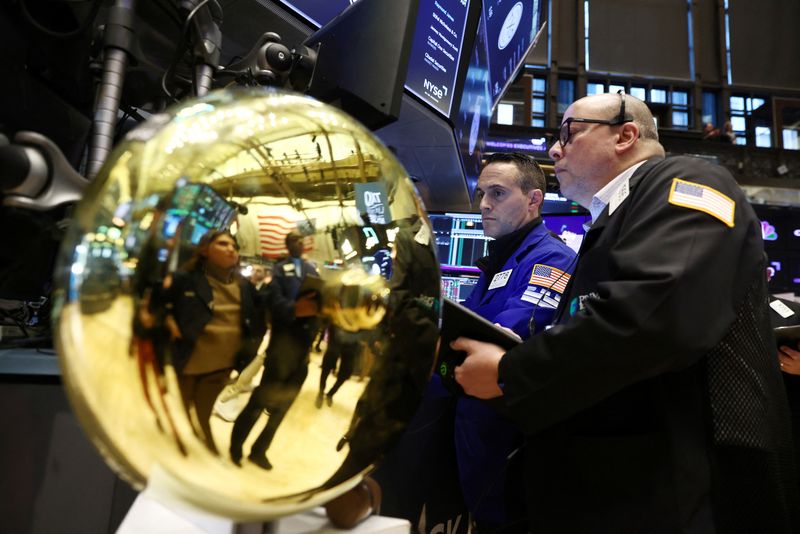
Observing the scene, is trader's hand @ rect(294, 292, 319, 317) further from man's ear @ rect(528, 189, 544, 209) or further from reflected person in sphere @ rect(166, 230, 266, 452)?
man's ear @ rect(528, 189, 544, 209)

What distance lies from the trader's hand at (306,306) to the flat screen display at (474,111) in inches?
75.8

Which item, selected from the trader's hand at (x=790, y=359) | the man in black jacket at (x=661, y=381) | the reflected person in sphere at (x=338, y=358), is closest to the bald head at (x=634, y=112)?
the man in black jacket at (x=661, y=381)

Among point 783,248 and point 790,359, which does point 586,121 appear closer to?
point 790,359

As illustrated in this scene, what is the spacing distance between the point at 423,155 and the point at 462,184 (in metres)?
0.39

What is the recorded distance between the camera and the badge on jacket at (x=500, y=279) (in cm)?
195

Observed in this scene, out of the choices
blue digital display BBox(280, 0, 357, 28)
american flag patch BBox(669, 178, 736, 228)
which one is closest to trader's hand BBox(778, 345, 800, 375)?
american flag patch BBox(669, 178, 736, 228)

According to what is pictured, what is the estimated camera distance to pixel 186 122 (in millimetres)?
415

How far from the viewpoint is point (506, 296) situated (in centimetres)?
192

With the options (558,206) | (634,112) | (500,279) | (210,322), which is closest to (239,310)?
(210,322)

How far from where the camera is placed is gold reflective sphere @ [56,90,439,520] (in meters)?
0.35

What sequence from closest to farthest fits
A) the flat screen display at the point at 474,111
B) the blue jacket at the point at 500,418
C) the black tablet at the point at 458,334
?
the black tablet at the point at 458,334 → the blue jacket at the point at 500,418 → the flat screen display at the point at 474,111

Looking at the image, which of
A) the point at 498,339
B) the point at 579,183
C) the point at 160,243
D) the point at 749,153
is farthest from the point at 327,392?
the point at 749,153

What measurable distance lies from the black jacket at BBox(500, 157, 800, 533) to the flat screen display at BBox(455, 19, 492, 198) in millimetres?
1384

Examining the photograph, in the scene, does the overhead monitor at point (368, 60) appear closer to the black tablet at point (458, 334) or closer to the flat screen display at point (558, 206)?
the black tablet at point (458, 334)
